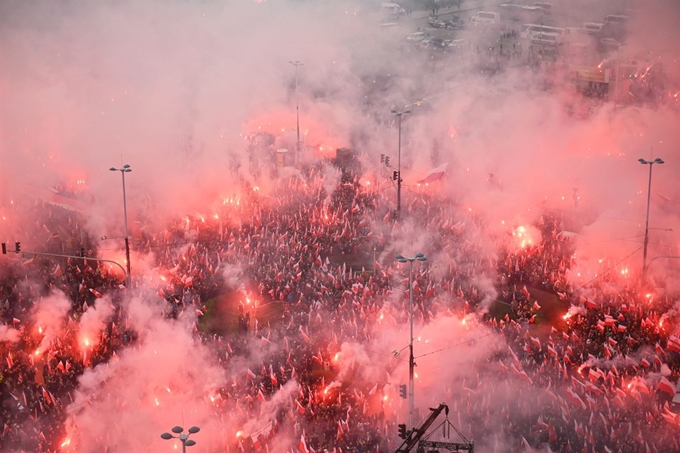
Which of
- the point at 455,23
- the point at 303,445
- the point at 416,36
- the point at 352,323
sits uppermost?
the point at 455,23

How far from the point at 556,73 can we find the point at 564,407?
2370cm

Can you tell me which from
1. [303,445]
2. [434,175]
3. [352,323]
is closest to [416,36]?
[434,175]

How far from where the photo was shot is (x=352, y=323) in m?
20.8

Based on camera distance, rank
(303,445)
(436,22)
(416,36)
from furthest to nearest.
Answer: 1. (436,22)
2. (416,36)
3. (303,445)

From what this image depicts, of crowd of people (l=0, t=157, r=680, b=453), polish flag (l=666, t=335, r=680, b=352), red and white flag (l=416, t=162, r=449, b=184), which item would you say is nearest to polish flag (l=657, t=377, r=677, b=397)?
crowd of people (l=0, t=157, r=680, b=453)

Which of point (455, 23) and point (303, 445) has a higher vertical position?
point (455, 23)

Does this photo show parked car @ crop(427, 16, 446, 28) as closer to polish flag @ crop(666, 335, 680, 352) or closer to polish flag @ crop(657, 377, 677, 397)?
polish flag @ crop(666, 335, 680, 352)

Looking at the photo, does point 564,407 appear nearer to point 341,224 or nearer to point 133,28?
point 341,224

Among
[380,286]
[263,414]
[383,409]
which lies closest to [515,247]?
[380,286]

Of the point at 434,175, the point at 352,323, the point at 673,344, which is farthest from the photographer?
the point at 434,175

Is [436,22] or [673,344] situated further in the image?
[436,22]

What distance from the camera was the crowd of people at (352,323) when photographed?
16.8 m

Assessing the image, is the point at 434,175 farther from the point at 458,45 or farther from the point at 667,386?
the point at 458,45

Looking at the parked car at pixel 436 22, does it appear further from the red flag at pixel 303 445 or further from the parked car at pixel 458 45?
the red flag at pixel 303 445
